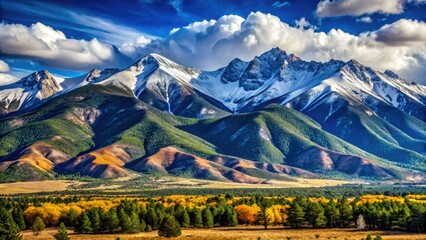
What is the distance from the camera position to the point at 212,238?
6511 inches

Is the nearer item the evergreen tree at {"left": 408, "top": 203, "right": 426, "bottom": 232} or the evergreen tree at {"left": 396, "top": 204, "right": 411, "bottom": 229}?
the evergreen tree at {"left": 408, "top": 203, "right": 426, "bottom": 232}

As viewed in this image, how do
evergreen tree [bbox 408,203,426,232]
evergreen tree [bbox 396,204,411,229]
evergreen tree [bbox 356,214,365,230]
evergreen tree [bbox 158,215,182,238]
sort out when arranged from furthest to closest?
evergreen tree [bbox 356,214,365,230] → evergreen tree [bbox 396,204,411,229] → evergreen tree [bbox 158,215,182,238] → evergreen tree [bbox 408,203,426,232]

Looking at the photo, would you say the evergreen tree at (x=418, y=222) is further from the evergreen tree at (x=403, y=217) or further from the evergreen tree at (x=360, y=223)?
the evergreen tree at (x=360, y=223)

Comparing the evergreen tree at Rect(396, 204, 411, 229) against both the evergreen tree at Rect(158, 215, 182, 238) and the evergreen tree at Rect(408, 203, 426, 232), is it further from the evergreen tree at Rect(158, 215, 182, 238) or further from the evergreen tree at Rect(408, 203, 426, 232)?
the evergreen tree at Rect(158, 215, 182, 238)

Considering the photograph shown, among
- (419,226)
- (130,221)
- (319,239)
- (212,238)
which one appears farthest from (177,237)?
(419,226)

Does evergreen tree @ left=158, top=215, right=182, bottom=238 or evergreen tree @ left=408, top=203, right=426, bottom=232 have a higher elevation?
evergreen tree @ left=408, top=203, right=426, bottom=232

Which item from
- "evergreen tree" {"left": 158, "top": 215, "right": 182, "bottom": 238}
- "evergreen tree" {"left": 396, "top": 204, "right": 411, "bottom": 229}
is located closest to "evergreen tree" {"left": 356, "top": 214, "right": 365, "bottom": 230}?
"evergreen tree" {"left": 396, "top": 204, "right": 411, "bottom": 229}

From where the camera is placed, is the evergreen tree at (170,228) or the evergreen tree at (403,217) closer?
the evergreen tree at (170,228)

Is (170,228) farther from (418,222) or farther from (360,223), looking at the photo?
(418,222)

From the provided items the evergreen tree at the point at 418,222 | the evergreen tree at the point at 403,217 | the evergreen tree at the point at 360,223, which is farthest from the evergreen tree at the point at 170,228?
the evergreen tree at the point at 418,222

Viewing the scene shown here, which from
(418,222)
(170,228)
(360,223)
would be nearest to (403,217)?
(418,222)

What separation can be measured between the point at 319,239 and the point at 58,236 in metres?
73.3

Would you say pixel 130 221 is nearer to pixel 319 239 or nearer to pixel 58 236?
pixel 58 236

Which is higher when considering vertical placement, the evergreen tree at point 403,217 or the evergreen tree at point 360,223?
the evergreen tree at point 403,217
